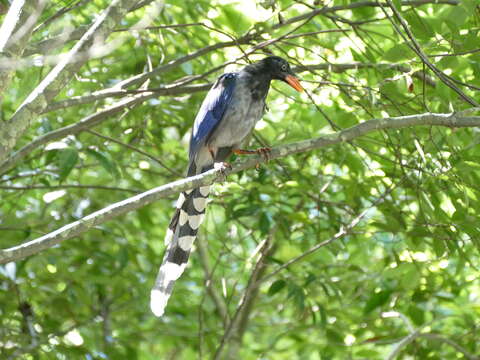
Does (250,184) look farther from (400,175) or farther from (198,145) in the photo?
(400,175)

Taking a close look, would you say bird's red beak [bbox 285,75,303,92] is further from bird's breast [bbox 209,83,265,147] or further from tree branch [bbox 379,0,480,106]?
tree branch [bbox 379,0,480,106]

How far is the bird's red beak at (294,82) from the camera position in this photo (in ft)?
17.2

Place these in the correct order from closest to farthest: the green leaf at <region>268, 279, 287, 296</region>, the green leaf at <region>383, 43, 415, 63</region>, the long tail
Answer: the green leaf at <region>383, 43, 415, 63</region>
the long tail
the green leaf at <region>268, 279, 287, 296</region>

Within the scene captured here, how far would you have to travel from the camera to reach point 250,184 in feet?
16.6

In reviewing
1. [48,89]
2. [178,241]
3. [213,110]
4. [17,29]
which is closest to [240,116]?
[213,110]

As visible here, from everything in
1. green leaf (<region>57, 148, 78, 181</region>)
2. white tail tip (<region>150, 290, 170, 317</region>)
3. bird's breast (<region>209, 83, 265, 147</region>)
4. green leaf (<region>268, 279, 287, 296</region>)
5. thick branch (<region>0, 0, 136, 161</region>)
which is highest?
bird's breast (<region>209, 83, 265, 147</region>)

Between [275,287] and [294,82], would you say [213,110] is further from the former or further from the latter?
[275,287]

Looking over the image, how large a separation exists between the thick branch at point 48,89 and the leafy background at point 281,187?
31.9 inches

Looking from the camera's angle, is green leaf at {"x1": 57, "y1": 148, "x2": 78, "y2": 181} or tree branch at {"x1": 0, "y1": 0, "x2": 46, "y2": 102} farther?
green leaf at {"x1": 57, "y1": 148, "x2": 78, "y2": 181}

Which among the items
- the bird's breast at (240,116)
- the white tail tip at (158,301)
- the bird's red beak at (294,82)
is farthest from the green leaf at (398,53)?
the white tail tip at (158,301)

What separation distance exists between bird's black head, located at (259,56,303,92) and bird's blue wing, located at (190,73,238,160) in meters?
0.27

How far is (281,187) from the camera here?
5.02 metres

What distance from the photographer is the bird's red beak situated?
206 inches

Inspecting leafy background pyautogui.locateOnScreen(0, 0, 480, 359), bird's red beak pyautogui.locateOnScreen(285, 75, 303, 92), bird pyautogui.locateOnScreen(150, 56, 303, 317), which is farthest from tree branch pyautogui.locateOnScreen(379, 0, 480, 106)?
bird pyautogui.locateOnScreen(150, 56, 303, 317)
